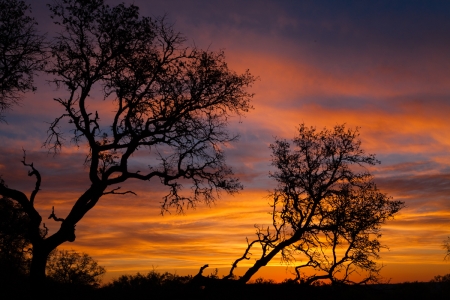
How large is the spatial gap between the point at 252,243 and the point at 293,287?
120 inches

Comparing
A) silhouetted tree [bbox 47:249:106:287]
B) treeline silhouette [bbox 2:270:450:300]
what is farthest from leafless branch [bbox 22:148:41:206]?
silhouetted tree [bbox 47:249:106:287]

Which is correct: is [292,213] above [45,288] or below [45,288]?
above

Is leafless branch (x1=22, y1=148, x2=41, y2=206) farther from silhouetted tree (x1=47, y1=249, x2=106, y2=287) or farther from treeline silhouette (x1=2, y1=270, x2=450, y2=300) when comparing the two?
silhouetted tree (x1=47, y1=249, x2=106, y2=287)

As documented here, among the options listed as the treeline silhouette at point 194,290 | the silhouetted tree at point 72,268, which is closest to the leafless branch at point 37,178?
the treeline silhouette at point 194,290

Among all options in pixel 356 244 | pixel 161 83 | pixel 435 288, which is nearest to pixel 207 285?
pixel 356 244

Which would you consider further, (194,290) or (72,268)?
(72,268)

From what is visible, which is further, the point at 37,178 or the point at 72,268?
the point at 72,268

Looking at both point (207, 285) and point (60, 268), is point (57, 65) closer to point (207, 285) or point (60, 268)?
point (207, 285)

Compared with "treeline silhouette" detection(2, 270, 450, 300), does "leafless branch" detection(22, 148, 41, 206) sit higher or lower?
higher

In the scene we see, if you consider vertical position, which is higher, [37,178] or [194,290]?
[37,178]

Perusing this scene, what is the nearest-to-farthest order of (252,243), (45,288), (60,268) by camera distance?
(45,288) → (252,243) → (60,268)

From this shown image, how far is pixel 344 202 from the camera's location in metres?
26.0

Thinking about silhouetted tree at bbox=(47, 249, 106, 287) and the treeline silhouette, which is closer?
the treeline silhouette

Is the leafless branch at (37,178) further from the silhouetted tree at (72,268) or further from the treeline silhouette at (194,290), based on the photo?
the silhouetted tree at (72,268)
